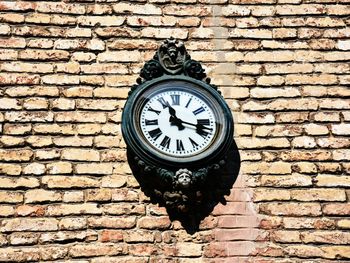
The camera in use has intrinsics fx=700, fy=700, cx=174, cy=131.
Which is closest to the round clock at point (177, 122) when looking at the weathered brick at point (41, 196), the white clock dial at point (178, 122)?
the white clock dial at point (178, 122)

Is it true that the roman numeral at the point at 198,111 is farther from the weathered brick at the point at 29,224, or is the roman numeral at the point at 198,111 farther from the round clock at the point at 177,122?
the weathered brick at the point at 29,224

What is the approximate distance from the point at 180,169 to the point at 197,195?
0.20 m

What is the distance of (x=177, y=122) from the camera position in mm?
4531

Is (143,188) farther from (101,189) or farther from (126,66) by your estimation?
(126,66)

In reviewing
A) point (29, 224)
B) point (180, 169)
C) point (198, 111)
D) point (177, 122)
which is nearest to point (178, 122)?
point (177, 122)

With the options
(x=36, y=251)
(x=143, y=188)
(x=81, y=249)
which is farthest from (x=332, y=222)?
(x=36, y=251)

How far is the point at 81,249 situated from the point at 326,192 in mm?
1609

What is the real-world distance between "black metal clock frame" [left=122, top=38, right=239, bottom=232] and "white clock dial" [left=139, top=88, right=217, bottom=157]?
0.26ft

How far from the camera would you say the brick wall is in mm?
4320

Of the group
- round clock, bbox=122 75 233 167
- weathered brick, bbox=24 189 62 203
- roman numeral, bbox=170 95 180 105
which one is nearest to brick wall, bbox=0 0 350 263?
weathered brick, bbox=24 189 62 203

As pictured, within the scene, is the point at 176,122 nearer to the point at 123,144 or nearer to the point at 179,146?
the point at 179,146

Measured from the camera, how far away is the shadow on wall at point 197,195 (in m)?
4.37

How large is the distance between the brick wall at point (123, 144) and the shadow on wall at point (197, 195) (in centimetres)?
5

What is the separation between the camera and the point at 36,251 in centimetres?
421
